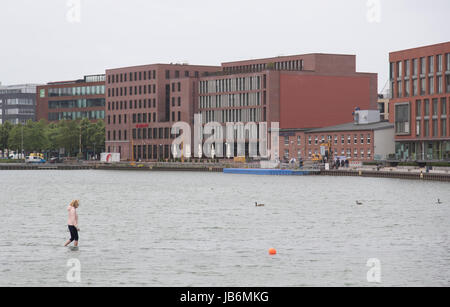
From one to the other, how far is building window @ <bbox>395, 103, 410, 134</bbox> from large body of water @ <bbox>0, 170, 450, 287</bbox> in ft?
226

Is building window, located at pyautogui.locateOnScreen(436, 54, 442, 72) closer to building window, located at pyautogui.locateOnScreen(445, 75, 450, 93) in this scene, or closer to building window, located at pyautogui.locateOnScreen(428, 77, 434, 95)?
building window, located at pyautogui.locateOnScreen(445, 75, 450, 93)

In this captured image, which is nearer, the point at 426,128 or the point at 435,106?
the point at 435,106

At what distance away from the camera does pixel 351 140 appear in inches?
7072

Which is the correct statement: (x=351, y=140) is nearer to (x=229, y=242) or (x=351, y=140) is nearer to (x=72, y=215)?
(x=229, y=242)

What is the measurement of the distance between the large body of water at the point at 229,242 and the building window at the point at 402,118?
68.9 meters

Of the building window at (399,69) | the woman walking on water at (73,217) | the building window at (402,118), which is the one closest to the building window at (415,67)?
the building window at (399,69)

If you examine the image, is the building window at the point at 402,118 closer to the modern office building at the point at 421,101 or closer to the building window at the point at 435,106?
the modern office building at the point at 421,101

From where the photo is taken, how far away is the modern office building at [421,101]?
15300cm

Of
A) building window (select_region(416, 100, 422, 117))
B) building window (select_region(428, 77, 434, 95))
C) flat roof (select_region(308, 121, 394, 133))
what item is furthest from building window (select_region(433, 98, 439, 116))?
flat roof (select_region(308, 121, 394, 133))

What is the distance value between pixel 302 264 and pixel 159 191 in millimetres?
75464

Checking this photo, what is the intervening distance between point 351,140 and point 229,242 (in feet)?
426

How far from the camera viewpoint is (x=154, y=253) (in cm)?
4700

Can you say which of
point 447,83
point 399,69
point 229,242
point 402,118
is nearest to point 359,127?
point 402,118
